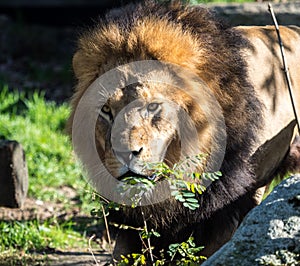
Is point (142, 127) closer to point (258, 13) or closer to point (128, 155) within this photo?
point (128, 155)

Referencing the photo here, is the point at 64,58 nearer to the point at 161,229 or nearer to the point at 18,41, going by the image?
the point at 18,41

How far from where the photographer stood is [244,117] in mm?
3779

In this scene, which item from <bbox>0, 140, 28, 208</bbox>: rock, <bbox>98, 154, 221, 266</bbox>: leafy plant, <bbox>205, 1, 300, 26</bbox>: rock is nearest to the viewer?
<bbox>98, 154, 221, 266</bbox>: leafy plant

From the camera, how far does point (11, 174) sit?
5.47m

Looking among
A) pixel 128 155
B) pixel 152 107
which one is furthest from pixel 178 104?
pixel 128 155

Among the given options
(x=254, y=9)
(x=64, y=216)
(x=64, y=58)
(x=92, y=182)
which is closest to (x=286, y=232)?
(x=92, y=182)

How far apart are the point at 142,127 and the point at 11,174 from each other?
237 centimetres

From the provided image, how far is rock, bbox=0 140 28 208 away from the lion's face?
→ 194 centimetres

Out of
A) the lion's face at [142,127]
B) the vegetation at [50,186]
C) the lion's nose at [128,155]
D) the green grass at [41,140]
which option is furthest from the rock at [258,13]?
the lion's nose at [128,155]

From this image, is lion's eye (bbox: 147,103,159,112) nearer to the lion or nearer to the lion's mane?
the lion

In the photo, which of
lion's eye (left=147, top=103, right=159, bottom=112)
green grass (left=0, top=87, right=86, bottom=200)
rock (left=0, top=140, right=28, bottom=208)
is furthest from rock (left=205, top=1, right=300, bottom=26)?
lion's eye (left=147, top=103, right=159, bottom=112)

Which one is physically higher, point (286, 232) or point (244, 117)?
point (244, 117)

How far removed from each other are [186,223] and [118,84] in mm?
800

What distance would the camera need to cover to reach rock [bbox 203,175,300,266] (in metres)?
2.58
